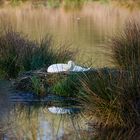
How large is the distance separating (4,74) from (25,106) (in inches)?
91.8

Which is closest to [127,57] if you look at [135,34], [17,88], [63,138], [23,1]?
[135,34]

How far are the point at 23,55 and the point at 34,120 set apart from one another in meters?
3.41

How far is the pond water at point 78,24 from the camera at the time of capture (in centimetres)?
1712

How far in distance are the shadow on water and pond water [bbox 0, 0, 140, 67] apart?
2.78m

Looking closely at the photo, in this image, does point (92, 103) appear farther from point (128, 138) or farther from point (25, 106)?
point (25, 106)

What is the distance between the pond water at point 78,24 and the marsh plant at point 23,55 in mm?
1039

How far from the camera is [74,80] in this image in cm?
991

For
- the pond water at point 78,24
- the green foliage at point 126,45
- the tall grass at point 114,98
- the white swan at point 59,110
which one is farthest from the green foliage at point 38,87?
the pond water at point 78,24

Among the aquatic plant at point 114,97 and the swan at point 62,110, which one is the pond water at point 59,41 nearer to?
the swan at point 62,110

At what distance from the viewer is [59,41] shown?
1778 cm

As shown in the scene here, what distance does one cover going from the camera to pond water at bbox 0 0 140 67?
17.1 metres

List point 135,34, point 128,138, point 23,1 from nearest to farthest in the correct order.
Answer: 1. point 128,138
2. point 135,34
3. point 23,1

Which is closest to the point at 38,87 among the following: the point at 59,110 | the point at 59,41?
the point at 59,110

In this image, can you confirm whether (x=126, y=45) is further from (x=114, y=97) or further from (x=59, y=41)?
(x=59, y=41)
